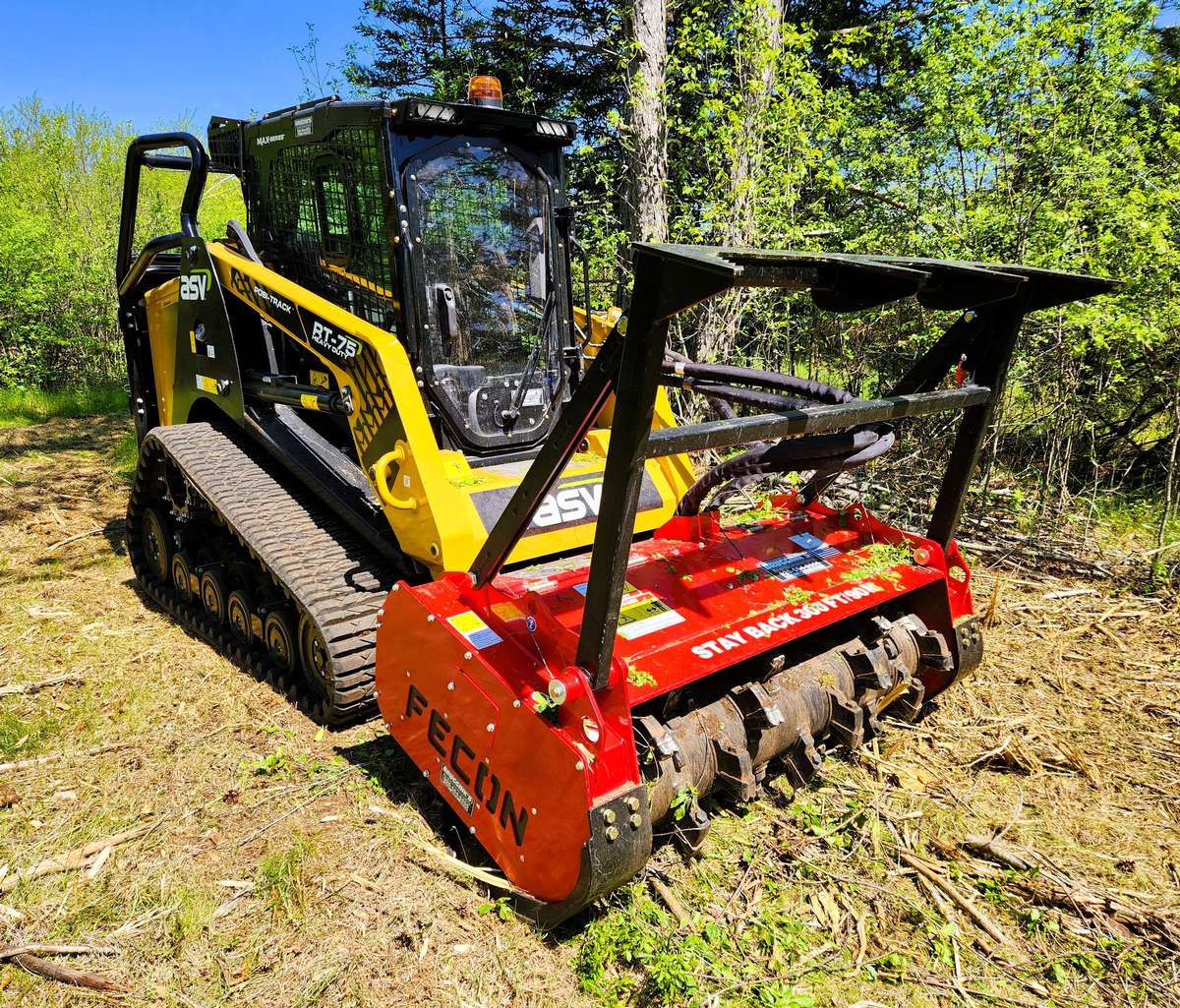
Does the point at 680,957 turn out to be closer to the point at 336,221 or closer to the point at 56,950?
the point at 56,950

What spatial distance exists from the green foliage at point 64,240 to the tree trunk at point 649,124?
283 inches

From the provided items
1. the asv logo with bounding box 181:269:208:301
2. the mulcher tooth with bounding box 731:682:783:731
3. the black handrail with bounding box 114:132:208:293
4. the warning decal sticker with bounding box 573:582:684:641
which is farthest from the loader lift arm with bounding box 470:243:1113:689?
the black handrail with bounding box 114:132:208:293

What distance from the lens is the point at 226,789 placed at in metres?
3.28

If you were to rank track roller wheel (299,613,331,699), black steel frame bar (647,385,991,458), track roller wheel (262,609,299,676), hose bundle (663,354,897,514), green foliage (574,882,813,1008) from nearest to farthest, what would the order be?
1. black steel frame bar (647,385,991,458)
2. green foliage (574,882,813,1008)
3. hose bundle (663,354,897,514)
4. track roller wheel (299,613,331,699)
5. track roller wheel (262,609,299,676)

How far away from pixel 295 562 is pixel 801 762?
2.33 meters

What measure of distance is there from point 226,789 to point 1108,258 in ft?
21.6

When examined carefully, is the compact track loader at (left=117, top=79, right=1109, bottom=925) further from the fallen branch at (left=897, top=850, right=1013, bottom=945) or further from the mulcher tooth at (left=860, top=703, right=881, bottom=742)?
the fallen branch at (left=897, top=850, right=1013, bottom=945)

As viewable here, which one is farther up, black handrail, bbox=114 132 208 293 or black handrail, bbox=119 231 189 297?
black handrail, bbox=114 132 208 293

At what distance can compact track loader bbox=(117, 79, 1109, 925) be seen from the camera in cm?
239

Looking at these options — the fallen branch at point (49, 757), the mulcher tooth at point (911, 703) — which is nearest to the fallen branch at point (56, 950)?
the fallen branch at point (49, 757)

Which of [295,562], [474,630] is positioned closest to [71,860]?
[295,562]

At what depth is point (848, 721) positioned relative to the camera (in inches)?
126

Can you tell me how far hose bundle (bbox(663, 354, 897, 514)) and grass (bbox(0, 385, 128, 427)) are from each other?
38.9 feet

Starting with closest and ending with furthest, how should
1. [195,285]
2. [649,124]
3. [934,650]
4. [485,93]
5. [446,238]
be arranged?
[934,650], [446,238], [485,93], [195,285], [649,124]
